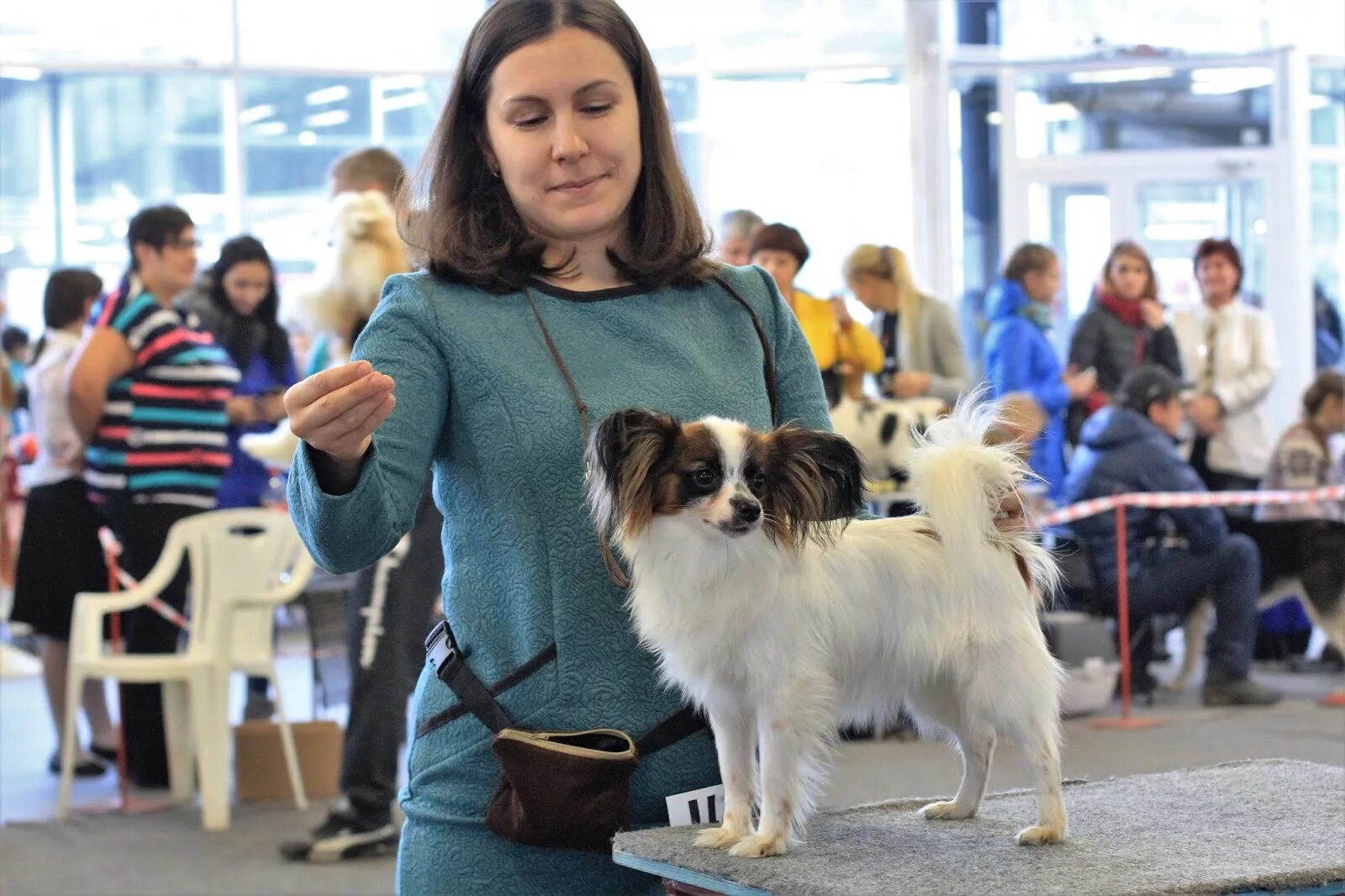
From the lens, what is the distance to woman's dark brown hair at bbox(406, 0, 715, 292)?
1633 mm

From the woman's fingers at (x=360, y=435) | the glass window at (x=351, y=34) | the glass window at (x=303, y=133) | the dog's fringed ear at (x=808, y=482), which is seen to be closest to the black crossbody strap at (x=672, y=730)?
the dog's fringed ear at (x=808, y=482)

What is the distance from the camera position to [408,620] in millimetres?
4039

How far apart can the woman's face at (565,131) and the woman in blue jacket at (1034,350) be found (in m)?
5.31

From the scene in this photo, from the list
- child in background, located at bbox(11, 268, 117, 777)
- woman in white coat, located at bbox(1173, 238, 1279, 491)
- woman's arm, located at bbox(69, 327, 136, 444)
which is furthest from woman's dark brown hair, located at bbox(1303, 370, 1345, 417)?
child in background, located at bbox(11, 268, 117, 777)

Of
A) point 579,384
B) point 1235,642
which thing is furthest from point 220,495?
point 579,384

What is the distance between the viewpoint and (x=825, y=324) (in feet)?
19.7

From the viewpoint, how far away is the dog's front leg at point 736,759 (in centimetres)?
156

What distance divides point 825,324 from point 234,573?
228cm

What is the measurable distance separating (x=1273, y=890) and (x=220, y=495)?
5.17m

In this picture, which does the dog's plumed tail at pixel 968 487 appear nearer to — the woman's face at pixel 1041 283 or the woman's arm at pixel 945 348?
the woman's arm at pixel 945 348

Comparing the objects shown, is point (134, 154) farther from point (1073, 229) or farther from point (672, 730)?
point (672, 730)

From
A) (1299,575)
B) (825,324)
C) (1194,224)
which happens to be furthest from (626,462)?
(1194,224)

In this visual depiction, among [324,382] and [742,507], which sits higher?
[324,382]

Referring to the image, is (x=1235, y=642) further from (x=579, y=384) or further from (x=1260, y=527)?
(x=579, y=384)
